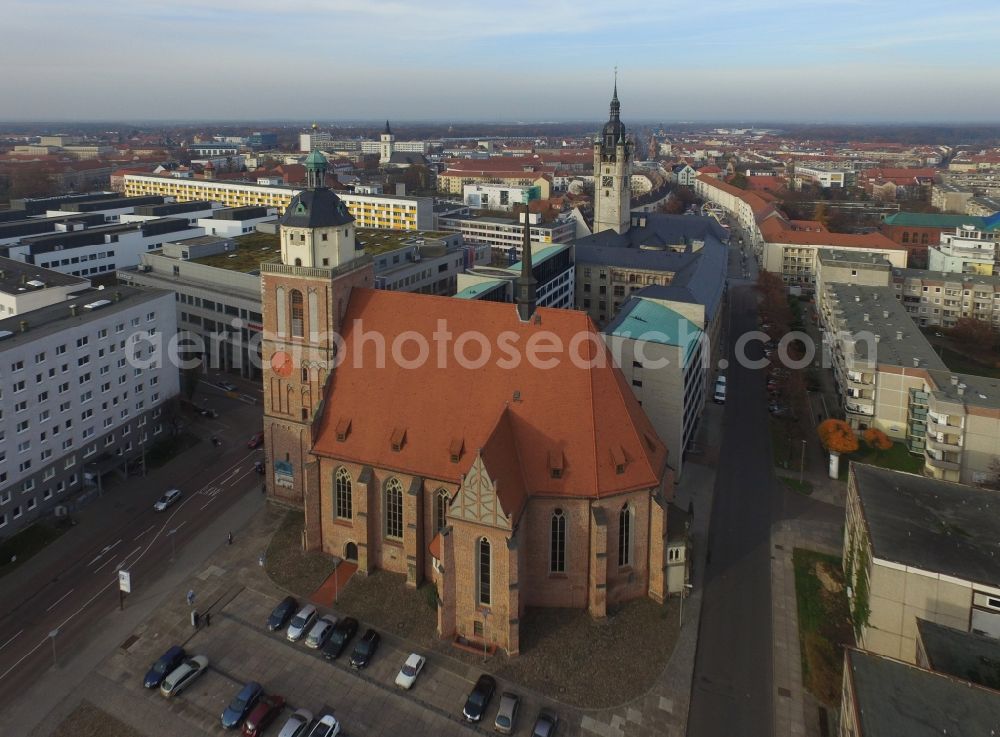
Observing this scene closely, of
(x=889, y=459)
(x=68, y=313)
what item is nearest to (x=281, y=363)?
(x=68, y=313)

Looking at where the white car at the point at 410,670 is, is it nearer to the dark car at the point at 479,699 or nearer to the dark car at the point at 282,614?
the dark car at the point at 479,699

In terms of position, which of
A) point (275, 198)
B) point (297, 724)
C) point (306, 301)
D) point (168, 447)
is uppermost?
point (275, 198)

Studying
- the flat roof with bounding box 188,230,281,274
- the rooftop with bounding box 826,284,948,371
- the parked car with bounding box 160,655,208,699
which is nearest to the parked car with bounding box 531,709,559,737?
the parked car with bounding box 160,655,208,699

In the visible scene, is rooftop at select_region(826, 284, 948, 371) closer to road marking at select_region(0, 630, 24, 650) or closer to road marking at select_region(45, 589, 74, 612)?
road marking at select_region(45, 589, 74, 612)

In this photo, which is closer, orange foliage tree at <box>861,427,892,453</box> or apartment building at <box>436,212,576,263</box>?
orange foliage tree at <box>861,427,892,453</box>

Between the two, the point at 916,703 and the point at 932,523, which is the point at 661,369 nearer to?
the point at 932,523

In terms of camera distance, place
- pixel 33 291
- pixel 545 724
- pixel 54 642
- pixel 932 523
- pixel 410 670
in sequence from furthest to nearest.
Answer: pixel 33 291 < pixel 932 523 < pixel 54 642 < pixel 410 670 < pixel 545 724


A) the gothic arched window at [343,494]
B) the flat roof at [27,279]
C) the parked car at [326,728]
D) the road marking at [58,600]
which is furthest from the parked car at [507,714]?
the flat roof at [27,279]
